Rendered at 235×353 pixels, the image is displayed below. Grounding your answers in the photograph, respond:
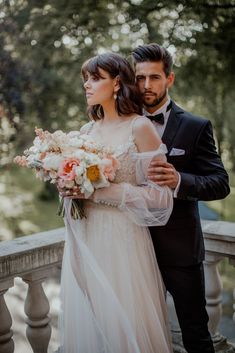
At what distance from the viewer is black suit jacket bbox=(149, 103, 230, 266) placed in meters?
2.14

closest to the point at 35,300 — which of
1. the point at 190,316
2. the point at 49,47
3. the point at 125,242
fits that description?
the point at 125,242

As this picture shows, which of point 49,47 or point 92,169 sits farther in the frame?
point 49,47

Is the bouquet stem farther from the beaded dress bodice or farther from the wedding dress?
the beaded dress bodice

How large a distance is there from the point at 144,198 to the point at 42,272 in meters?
0.83

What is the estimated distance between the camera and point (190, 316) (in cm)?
217

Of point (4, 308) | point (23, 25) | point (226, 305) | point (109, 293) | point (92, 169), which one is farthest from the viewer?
point (226, 305)

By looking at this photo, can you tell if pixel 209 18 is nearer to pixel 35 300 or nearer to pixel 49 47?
pixel 49 47

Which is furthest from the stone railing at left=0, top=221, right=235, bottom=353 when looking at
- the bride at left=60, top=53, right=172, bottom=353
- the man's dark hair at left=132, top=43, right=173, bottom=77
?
the man's dark hair at left=132, top=43, right=173, bottom=77

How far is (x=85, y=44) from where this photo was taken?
4.86 m

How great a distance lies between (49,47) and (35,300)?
353cm

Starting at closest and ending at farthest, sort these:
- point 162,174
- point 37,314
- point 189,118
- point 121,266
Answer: point 162,174 < point 121,266 < point 189,118 < point 37,314

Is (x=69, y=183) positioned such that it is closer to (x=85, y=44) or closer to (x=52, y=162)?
(x=52, y=162)

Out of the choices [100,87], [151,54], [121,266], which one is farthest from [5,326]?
[151,54]

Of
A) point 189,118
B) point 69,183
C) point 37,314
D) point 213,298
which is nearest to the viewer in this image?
point 69,183
